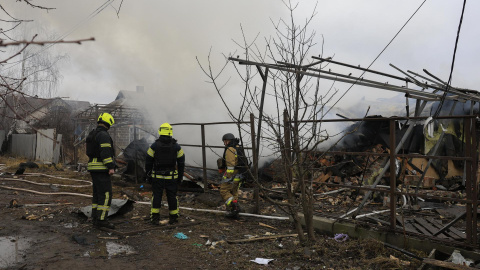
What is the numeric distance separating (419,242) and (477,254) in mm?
578

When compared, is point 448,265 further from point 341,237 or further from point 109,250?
point 109,250

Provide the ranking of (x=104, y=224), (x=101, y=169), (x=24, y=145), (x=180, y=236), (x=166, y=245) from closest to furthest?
(x=166, y=245)
(x=180, y=236)
(x=104, y=224)
(x=101, y=169)
(x=24, y=145)

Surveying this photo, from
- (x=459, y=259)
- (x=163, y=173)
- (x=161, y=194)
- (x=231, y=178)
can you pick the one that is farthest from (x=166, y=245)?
(x=459, y=259)

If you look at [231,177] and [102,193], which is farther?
[231,177]

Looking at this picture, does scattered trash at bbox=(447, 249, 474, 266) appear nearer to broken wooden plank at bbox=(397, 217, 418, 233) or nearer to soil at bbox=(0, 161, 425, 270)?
soil at bbox=(0, 161, 425, 270)

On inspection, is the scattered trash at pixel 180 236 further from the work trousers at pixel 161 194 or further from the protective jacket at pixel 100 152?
the protective jacket at pixel 100 152

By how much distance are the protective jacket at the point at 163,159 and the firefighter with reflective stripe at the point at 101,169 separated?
620 mm

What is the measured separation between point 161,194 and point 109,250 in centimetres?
137

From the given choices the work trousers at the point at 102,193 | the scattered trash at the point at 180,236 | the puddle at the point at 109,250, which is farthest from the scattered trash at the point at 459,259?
the work trousers at the point at 102,193

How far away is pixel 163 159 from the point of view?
5.62 metres

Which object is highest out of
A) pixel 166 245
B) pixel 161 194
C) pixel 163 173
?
pixel 163 173

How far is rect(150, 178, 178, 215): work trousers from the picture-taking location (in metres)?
5.58

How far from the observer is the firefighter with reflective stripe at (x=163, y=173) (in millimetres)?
5594

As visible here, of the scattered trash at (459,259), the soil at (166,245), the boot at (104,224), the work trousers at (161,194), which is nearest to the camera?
the scattered trash at (459,259)
